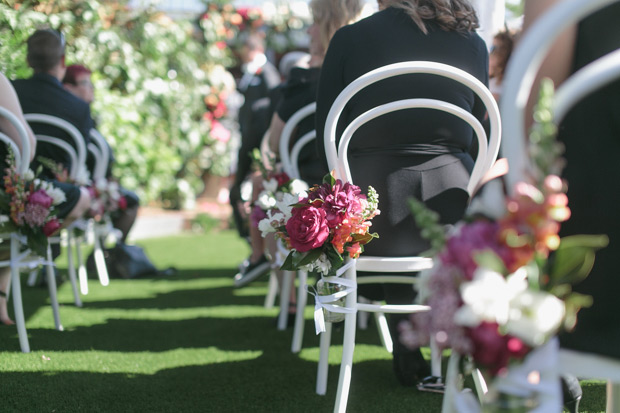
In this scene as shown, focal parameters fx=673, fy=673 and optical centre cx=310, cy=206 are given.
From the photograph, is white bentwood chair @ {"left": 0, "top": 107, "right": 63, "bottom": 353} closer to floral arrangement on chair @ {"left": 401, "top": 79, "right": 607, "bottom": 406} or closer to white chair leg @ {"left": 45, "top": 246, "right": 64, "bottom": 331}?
white chair leg @ {"left": 45, "top": 246, "right": 64, "bottom": 331}

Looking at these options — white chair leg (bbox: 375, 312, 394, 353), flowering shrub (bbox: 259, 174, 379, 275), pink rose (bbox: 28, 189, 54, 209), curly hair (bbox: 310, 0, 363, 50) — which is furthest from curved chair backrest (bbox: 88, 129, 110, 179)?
flowering shrub (bbox: 259, 174, 379, 275)

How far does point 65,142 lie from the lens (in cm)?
368

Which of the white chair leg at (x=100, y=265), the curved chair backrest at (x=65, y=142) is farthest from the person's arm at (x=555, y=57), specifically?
the white chair leg at (x=100, y=265)

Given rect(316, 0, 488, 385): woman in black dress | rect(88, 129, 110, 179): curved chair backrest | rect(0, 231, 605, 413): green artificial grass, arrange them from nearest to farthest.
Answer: rect(316, 0, 488, 385): woman in black dress
rect(0, 231, 605, 413): green artificial grass
rect(88, 129, 110, 179): curved chair backrest

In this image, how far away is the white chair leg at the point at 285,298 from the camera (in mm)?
3381

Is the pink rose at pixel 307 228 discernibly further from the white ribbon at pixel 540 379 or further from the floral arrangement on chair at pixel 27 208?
the floral arrangement on chair at pixel 27 208

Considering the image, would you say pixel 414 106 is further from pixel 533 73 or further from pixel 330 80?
pixel 533 73

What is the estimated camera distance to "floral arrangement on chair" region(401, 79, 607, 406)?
0.83m

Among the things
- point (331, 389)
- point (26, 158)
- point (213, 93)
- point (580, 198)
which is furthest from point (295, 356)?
point (213, 93)

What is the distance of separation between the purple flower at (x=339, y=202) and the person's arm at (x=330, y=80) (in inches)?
15.0

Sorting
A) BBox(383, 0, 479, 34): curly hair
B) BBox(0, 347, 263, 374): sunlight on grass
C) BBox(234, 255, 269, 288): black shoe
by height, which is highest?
BBox(383, 0, 479, 34): curly hair

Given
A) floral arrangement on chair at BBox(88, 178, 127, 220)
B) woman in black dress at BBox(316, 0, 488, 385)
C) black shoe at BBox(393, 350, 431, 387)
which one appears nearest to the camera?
woman in black dress at BBox(316, 0, 488, 385)

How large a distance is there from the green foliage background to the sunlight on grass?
3.31 m

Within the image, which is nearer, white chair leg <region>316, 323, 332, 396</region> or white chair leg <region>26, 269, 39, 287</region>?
white chair leg <region>316, 323, 332, 396</region>
